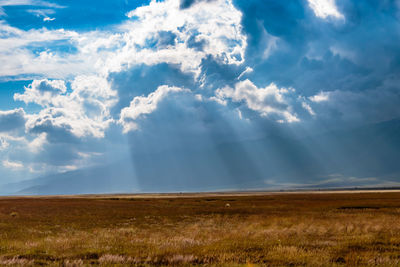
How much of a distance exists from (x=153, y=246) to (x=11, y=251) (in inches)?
290

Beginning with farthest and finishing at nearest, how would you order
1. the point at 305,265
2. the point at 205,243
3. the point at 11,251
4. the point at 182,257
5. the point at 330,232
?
1. the point at 330,232
2. the point at 205,243
3. the point at 11,251
4. the point at 182,257
5. the point at 305,265

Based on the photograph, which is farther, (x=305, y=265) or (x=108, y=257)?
(x=108, y=257)

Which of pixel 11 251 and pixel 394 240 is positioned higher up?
pixel 11 251

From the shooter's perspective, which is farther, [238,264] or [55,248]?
[55,248]

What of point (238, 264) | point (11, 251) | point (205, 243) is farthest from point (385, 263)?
point (11, 251)

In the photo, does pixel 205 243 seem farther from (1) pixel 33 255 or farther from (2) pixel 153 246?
(1) pixel 33 255

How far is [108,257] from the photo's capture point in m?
15.1

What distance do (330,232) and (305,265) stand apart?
40.5ft

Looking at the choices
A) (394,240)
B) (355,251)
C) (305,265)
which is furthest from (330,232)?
(305,265)

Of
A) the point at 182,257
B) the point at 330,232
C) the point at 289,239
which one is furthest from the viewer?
the point at 330,232

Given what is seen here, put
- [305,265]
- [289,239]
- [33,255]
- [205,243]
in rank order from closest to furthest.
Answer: [305,265] < [33,255] < [205,243] < [289,239]

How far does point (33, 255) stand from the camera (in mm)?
16281

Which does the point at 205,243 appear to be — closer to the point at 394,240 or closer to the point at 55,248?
the point at 55,248

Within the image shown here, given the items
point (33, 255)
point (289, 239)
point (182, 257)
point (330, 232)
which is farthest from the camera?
point (330, 232)
